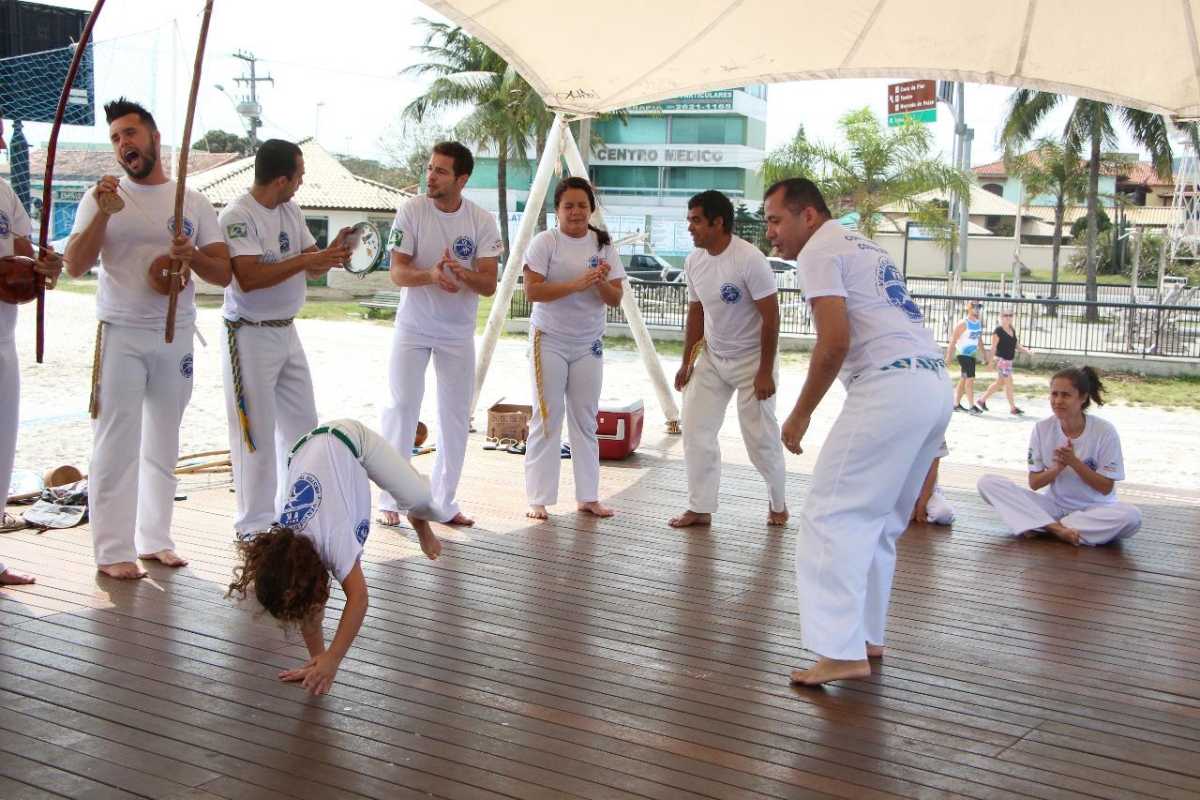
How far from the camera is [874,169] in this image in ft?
85.6

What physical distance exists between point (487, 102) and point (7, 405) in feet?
94.1

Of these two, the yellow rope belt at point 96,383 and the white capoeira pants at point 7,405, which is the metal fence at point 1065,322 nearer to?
the yellow rope belt at point 96,383

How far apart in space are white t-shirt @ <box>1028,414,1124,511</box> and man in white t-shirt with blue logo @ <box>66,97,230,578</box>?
393 cm

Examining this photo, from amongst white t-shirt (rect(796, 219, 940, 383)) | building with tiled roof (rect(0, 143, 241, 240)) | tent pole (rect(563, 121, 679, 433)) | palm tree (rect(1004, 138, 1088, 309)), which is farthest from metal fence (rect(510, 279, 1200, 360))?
white t-shirt (rect(796, 219, 940, 383))

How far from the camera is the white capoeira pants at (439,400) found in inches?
231

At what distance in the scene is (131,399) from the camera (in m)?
4.78

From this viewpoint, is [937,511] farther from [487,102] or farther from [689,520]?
[487,102]

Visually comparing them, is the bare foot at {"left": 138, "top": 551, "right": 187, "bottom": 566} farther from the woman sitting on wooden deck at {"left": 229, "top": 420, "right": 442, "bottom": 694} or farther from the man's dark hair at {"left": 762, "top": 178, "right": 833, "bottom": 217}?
the man's dark hair at {"left": 762, "top": 178, "right": 833, "bottom": 217}

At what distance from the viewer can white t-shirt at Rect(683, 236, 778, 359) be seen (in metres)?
6.02

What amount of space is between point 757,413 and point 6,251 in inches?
135

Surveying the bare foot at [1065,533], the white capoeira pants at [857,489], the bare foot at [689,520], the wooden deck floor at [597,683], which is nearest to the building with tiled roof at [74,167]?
the bare foot at [689,520]

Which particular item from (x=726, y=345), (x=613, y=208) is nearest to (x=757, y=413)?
(x=726, y=345)

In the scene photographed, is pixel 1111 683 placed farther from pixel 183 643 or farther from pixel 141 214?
pixel 141 214

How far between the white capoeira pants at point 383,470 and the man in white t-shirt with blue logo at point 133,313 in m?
1.27
